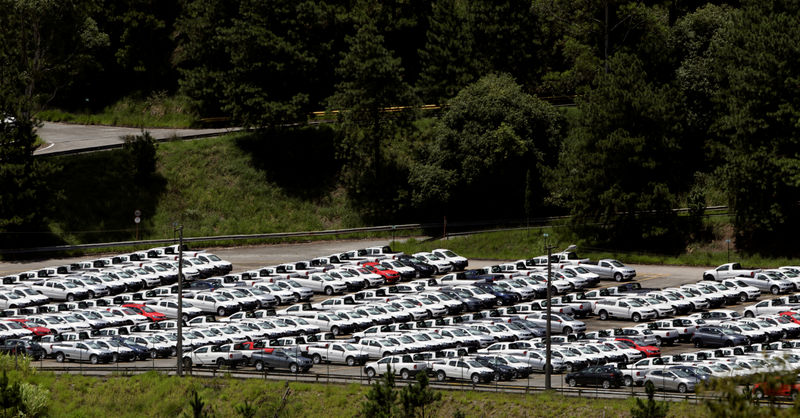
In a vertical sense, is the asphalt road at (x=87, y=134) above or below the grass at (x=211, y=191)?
above

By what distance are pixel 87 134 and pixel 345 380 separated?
72.0 m

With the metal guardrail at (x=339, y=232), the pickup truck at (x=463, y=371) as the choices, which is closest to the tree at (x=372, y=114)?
the metal guardrail at (x=339, y=232)

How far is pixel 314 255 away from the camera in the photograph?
9100 centimetres

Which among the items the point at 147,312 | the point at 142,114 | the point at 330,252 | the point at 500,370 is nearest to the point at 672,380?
the point at 500,370

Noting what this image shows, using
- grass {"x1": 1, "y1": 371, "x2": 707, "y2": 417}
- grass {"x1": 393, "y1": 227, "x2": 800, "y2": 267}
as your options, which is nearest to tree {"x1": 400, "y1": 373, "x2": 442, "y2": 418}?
grass {"x1": 1, "y1": 371, "x2": 707, "y2": 417}

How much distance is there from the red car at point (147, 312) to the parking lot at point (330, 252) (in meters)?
8.20

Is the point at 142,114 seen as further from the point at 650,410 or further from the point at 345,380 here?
the point at 650,410

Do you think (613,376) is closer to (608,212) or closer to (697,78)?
(608,212)

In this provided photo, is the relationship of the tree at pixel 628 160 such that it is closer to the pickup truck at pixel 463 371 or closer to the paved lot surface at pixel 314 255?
the paved lot surface at pixel 314 255

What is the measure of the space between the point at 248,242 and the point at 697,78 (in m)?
40.4

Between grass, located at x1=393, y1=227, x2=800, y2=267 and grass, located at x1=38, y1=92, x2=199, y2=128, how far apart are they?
36.6m

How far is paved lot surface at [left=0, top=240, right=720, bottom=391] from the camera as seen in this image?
60000 mm

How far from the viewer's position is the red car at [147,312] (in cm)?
6874

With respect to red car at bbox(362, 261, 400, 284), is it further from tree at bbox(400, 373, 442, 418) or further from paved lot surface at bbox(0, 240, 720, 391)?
tree at bbox(400, 373, 442, 418)
